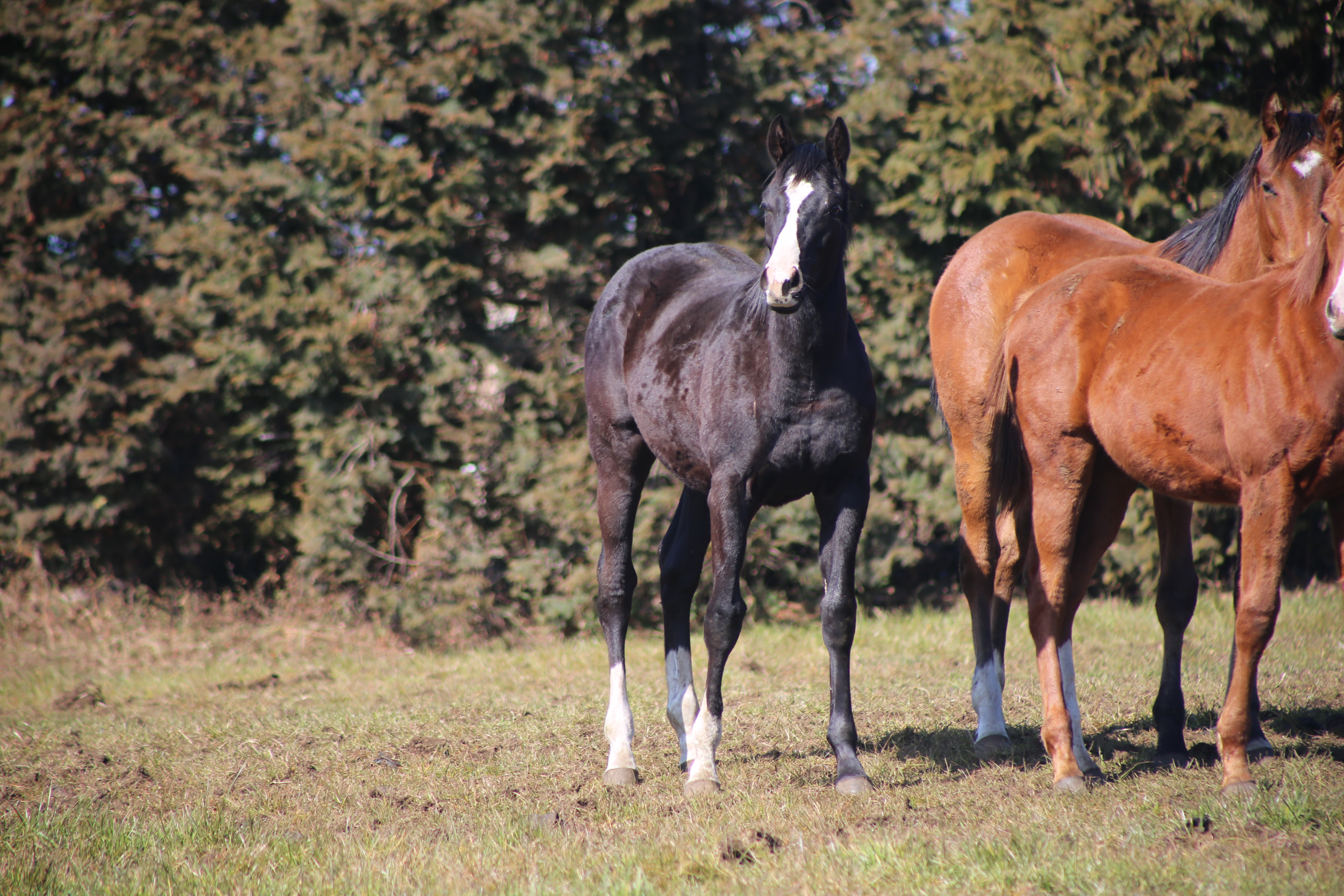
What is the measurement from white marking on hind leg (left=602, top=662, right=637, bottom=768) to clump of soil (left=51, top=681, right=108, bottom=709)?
431 cm

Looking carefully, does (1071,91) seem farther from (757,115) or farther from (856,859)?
(856,859)

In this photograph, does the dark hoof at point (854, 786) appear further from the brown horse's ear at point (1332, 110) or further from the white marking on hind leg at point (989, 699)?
the brown horse's ear at point (1332, 110)

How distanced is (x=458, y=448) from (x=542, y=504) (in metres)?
1.01

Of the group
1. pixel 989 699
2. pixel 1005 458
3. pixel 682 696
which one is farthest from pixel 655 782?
pixel 1005 458

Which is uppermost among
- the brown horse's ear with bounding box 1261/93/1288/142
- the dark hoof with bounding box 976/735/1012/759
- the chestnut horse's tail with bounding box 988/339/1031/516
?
the brown horse's ear with bounding box 1261/93/1288/142

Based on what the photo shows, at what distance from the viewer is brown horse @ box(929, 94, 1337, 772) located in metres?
4.45

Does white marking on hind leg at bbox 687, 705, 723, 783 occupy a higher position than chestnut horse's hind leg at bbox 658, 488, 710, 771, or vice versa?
chestnut horse's hind leg at bbox 658, 488, 710, 771

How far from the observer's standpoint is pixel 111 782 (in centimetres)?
475

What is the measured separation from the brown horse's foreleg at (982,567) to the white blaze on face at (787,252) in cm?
180

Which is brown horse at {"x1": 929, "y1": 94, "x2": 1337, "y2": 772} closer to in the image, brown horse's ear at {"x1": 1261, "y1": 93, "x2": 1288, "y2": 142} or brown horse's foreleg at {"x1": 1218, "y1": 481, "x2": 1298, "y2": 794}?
brown horse's ear at {"x1": 1261, "y1": 93, "x2": 1288, "y2": 142}

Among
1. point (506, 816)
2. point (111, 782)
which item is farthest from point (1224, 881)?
point (111, 782)

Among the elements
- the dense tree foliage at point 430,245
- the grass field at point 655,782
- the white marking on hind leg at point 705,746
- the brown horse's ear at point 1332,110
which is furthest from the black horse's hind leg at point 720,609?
the dense tree foliage at point 430,245

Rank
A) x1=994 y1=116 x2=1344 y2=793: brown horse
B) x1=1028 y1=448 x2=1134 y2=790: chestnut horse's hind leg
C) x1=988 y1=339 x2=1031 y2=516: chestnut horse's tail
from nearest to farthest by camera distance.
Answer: x1=994 y1=116 x2=1344 y2=793: brown horse
x1=1028 y1=448 x2=1134 y2=790: chestnut horse's hind leg
x1=988 y1=339 x2=1031 y2=516: chestnut horse's tail

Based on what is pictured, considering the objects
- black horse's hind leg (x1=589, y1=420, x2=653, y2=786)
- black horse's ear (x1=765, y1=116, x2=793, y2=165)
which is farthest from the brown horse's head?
black horse's hind leg (x1=589, y1=420, x2=653, y2=786)
